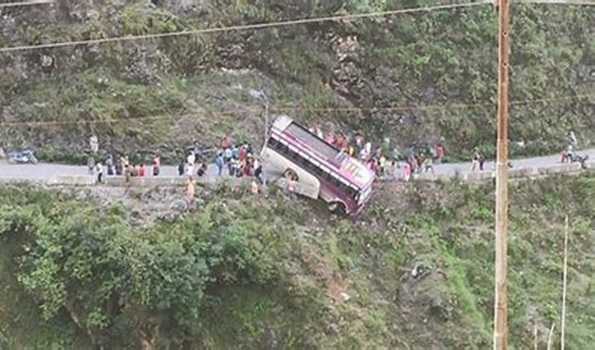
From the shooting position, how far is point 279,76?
2456cm

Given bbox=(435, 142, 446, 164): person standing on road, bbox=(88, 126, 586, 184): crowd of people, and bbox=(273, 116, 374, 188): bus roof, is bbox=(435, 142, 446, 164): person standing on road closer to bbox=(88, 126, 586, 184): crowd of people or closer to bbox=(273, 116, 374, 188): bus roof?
bbox=(88, 126, 586, 184): crowd of people

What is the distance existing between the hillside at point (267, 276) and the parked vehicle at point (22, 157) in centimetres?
164

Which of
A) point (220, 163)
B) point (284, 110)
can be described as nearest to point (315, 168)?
point (220, 163)

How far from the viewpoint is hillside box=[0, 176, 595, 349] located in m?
18.2

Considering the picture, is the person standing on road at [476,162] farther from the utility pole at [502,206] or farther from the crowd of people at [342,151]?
the utility pole at [502,206]

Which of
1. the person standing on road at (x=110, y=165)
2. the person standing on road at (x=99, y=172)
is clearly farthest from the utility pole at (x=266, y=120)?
the person standing on road at (x=99, y=172)

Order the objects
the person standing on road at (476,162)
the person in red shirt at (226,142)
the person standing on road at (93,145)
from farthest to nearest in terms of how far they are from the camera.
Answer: the person standing on road at (476,162), the person in red shirt at (226,142), the person standing on road at (93,145)

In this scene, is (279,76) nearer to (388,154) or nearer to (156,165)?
(388,154)

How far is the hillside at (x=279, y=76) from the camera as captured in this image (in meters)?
22.4

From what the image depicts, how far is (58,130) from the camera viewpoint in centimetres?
2212

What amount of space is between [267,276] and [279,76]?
741 cm

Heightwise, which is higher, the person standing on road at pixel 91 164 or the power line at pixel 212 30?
the power line at pixel 212 30

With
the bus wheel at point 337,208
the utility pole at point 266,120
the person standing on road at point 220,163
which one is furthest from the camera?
the utility pole at point 266,120

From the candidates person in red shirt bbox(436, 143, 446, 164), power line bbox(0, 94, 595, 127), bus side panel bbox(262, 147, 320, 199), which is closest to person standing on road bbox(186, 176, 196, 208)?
A: bus side panel bbox(262, 147, 320, 199)
